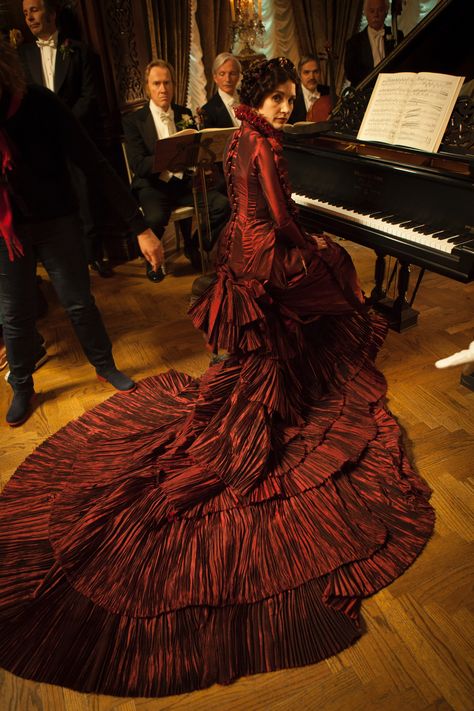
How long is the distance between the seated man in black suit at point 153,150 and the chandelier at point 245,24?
1.72 metres

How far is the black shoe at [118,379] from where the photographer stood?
8.57ft

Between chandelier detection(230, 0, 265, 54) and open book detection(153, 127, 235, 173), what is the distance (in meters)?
2.53

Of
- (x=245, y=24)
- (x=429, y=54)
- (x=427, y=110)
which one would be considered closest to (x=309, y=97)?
(x=245, y=24)

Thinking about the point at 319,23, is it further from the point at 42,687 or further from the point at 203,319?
the point at 42,687

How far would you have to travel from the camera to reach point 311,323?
225cm

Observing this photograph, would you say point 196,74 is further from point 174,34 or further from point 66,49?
point 66,49

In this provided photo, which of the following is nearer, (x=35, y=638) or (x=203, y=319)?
(x=35, y=638)

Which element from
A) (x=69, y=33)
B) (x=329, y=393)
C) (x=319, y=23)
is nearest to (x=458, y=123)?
(x=329, y=393)

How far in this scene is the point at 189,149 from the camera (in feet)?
10.2

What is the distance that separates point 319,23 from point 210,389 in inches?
214

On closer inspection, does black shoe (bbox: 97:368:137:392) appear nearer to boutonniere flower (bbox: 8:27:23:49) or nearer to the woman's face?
the woman's face

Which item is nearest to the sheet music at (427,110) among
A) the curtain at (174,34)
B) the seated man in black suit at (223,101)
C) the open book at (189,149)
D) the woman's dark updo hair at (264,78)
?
the woman's dark updo hair at (264,78)

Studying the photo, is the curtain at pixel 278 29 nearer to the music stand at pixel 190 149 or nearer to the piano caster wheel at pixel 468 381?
the music stand at pixel 190 149

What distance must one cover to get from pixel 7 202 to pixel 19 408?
102 cm
